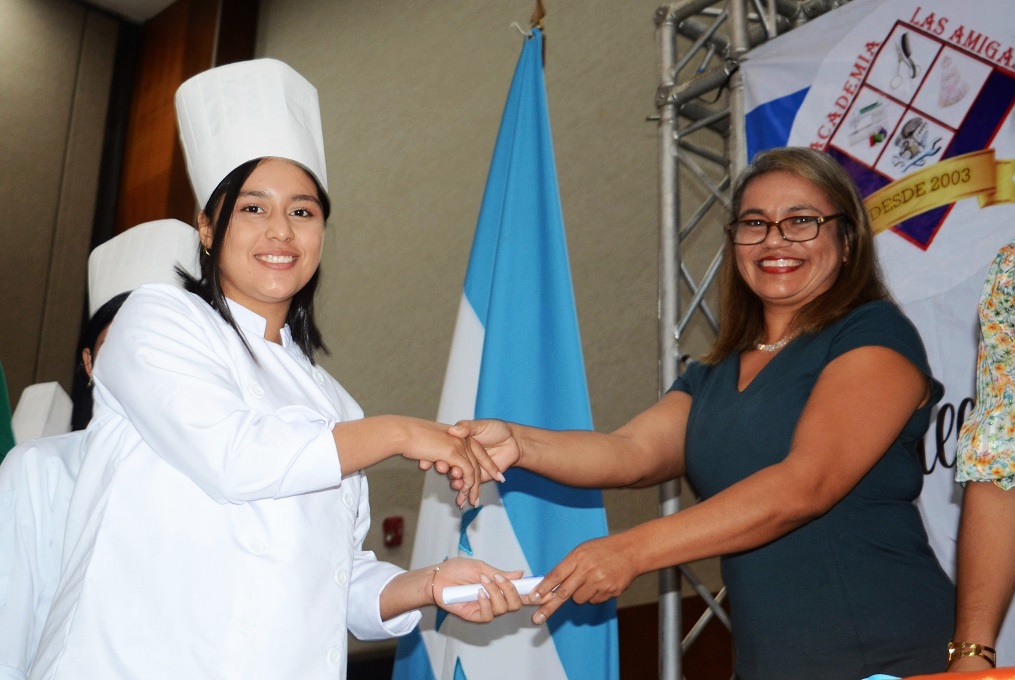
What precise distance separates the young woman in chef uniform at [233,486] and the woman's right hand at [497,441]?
16 cm

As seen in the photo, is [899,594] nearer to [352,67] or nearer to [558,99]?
[558,99]

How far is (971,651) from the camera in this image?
1.12 metres

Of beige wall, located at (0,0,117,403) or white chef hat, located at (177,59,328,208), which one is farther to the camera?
beige wall, located at (0,0,117,403)

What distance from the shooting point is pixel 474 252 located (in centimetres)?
240

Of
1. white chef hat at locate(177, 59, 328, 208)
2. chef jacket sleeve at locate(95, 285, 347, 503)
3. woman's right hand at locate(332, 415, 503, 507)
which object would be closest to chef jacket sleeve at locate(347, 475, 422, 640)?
woman's right hand at locate(332, 415, 503, 507)

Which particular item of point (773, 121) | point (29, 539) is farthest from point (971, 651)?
point (773, 121)

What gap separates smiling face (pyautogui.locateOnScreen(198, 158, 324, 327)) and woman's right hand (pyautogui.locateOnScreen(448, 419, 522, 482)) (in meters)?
0.40

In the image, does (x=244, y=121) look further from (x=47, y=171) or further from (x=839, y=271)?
(x=47, y=171)

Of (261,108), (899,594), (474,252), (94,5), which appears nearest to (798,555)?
(899,594)

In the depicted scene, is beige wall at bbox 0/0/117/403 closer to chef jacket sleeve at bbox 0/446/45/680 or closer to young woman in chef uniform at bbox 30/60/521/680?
chef jacket sleeve at bbox 0/446/45/680

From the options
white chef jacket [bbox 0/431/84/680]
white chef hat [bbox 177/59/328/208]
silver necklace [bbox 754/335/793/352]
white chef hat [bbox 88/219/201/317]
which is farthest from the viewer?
white chef hat [bbox 88/219/201/317]

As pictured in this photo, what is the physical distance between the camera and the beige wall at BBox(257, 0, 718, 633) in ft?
14.6

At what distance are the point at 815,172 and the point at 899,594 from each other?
71 cm

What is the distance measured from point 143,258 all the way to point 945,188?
1819mm
